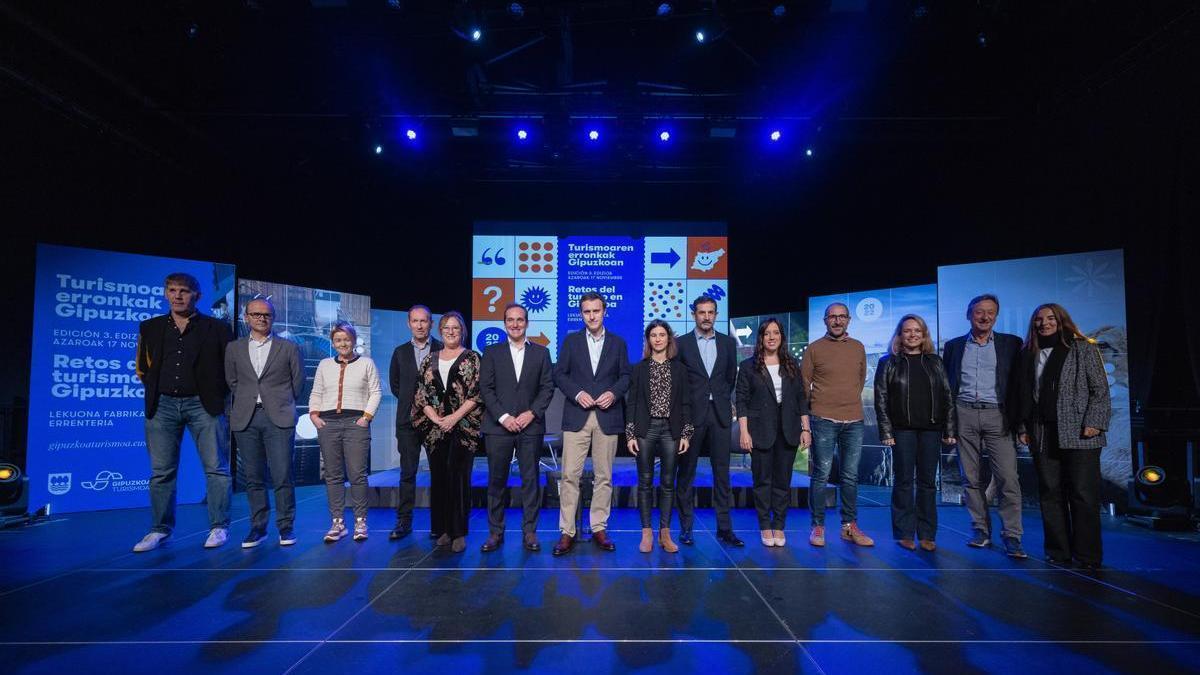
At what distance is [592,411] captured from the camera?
3732 mm

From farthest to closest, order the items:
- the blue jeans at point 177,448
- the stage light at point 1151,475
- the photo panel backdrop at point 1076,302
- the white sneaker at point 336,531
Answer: the photo panel backdrop at point 1076,302
the stage light at point 1151,475
the white sneaker at point 336,531
the blue jeans at point 177,448

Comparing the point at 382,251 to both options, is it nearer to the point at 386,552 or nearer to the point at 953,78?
the point at 386,552

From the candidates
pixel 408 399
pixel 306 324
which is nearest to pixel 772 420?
pixel 408 399

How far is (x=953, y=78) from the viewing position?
19.0ft

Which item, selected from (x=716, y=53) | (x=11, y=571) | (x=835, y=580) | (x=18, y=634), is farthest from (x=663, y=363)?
(x=11, y=571)

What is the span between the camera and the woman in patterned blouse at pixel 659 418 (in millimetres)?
3721

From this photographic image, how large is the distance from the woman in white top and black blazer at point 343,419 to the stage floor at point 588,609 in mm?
311

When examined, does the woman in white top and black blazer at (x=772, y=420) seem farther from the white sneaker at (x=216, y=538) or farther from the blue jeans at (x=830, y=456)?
the white sneaker at (x=216, y=538)

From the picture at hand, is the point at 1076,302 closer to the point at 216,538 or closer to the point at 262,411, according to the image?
the point at 262,411

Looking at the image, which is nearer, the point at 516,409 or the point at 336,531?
the point at 516,409

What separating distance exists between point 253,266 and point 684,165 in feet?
20.1

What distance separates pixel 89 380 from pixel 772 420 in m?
6.61

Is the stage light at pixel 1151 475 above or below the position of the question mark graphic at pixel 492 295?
below

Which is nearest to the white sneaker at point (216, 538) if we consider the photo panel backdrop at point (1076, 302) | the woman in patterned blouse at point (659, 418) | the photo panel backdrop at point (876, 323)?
the woman in patterned blouse at point (659, 418)
